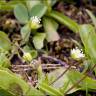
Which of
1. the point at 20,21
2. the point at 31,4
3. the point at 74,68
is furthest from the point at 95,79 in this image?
the point at 31,4

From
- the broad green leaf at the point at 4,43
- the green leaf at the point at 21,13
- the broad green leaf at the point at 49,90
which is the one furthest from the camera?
the green leaf at the point at 21,13

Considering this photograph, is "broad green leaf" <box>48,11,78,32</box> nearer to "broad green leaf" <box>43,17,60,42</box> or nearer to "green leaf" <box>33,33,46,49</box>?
"broad green leaf" <box>43,17,60,42</box>

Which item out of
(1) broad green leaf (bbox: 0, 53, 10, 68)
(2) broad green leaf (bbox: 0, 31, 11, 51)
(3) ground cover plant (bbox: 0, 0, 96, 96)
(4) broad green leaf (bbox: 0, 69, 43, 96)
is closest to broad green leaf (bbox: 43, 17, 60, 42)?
(3) ground cover plant (bbox: 0, 0, 96, 96)

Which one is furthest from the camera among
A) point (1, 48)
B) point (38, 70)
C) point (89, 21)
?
point (89, 21)

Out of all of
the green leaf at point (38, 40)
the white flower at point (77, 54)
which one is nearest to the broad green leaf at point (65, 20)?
the green leaf at point (38, 40)

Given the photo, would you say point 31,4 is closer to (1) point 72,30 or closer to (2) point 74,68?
(1) point 72,30

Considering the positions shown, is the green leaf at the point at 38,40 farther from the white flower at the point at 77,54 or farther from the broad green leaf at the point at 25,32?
the white flower at the point at 77,54
